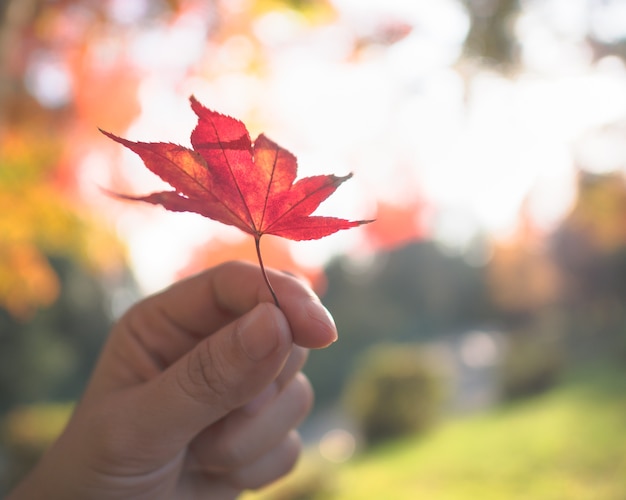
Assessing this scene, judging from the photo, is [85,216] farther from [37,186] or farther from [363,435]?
[363,435]

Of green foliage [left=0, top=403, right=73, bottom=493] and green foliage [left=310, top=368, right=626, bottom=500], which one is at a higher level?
green foliage [left=0, top=403, right=73, bottom=493]

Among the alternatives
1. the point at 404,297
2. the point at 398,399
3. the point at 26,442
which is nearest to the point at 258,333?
the point at 26,442

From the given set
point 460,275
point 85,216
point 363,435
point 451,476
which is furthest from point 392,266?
point 85,216

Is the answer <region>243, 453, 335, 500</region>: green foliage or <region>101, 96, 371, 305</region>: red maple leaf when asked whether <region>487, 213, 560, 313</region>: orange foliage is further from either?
<region>101, 96, 371, 305</region>: red maple leaf

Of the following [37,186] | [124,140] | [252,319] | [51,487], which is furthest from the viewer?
[37,186]

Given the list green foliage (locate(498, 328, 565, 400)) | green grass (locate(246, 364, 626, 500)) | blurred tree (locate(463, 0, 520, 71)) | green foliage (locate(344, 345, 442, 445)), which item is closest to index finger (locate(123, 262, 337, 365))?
blurred tree (locate(463, 0, 520, 71))
